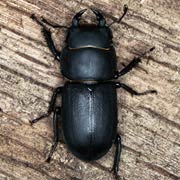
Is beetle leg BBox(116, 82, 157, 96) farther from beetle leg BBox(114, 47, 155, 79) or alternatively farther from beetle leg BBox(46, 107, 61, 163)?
beetle leg BBox(46, 107, 61, 163)

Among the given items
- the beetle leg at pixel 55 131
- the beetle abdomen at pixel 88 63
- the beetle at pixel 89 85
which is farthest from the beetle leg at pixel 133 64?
the beetle leg at pixel 55 131

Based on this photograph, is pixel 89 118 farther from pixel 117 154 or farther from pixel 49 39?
pixel 49 39

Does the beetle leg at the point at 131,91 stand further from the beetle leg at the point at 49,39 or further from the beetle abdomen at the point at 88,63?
the beetle leg at the point at 49,39

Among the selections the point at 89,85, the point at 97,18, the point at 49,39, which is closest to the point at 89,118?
the point at 89,85

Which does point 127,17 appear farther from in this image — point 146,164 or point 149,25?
point 146,164

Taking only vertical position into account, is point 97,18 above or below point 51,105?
above
